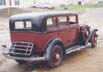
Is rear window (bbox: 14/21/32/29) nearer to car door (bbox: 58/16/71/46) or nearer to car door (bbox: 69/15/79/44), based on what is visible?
car door (bbox: 58/16/71/46)

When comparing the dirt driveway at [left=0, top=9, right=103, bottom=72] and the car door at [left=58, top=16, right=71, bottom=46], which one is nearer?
the dirt driveway at [left=0, top=9, right=103, bottom=72]

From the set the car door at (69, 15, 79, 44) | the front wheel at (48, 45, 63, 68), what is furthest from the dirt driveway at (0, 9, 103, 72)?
the car door at (69, 15, 79, 44)

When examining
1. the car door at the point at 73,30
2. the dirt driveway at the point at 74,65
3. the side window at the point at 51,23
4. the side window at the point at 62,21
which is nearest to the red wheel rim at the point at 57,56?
the dirt driveway at the point at 74,65

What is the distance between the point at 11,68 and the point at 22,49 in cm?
95

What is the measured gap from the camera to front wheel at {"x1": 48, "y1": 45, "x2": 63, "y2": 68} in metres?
6.58

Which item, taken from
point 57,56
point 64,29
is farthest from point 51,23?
point 57,56

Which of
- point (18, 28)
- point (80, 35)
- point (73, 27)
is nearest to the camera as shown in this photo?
point (18, 28)

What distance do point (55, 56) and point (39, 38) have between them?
0.86 metres

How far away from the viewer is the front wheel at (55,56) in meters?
6.58

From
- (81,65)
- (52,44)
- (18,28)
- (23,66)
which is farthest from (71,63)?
(18,28)

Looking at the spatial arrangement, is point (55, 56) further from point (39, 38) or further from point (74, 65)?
point (39, 38)

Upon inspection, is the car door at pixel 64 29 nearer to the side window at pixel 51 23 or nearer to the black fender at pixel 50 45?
the side window at pixel 51 23

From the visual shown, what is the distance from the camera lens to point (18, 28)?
696 centimetres

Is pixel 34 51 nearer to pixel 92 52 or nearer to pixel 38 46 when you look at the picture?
pixel 38 46
